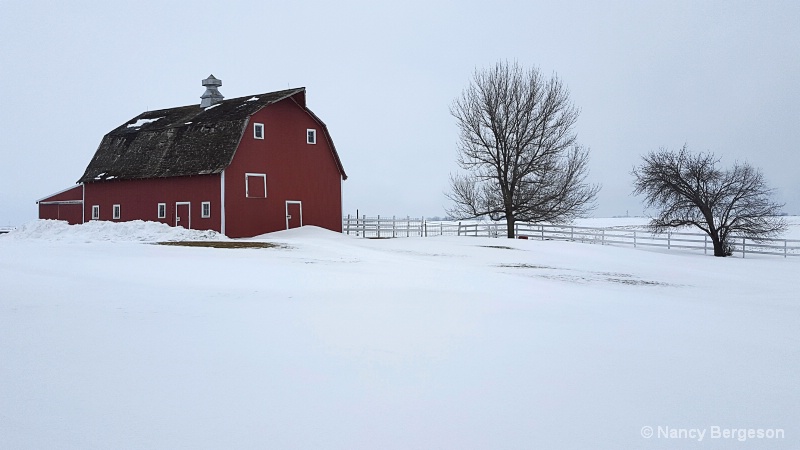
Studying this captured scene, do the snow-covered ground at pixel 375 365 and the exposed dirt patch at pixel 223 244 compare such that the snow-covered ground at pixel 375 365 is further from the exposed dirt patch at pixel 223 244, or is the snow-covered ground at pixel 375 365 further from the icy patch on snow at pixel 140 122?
the icy patch on snow at pixel 140 122

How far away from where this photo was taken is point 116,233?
28.7 meters

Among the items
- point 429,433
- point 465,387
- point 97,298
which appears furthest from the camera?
point 97,298

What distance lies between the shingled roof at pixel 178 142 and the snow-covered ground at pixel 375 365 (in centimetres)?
1804

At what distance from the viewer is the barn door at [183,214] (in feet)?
108

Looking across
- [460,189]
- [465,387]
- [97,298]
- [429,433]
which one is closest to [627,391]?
[465,387]

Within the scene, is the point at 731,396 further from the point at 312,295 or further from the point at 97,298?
the point at 97,298

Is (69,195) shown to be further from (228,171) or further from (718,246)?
(718,246)

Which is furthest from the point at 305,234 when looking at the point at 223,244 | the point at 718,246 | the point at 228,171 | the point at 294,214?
the point at 718,246

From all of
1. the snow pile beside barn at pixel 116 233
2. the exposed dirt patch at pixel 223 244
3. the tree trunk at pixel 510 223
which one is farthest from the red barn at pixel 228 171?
the tree trunk at pixel 510 223

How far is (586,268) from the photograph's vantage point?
23.8m

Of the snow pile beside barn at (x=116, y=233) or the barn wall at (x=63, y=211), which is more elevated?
the barn wall at (x=63, y=211)

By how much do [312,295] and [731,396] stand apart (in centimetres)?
723

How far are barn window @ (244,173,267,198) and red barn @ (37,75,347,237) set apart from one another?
47 mm

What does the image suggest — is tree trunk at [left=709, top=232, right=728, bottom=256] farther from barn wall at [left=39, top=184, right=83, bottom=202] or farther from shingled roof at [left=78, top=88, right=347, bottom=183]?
barn wall at [left=39, top=184, right=83, bottom=202]
